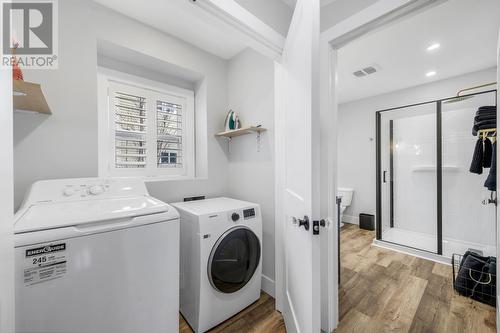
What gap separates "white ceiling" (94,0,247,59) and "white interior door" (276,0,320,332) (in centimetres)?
51

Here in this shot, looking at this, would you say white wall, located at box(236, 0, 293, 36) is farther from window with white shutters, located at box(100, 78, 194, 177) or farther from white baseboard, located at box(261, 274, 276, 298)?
white baseboard, located at box(261, 274, 276, 298)

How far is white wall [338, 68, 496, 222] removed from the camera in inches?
132

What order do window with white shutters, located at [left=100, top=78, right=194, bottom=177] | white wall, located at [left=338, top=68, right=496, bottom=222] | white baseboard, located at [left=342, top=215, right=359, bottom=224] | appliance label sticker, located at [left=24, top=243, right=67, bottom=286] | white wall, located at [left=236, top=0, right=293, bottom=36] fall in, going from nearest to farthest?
appliance label sticker, located at [left=24, top=243, right=67, bottom=286] → white wall, located at [left=236, top=0, right=293, bottom=36] → window with white shutters, located at [left=100, top=78, right=194, bottom=177] → white wall, located at [left=338, top=68, right=496, bottom=222] → white baseboard, located at [left=342, top=215, right=359, bottom=224]

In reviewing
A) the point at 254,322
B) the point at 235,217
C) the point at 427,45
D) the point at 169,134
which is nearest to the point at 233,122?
the point at 169,134

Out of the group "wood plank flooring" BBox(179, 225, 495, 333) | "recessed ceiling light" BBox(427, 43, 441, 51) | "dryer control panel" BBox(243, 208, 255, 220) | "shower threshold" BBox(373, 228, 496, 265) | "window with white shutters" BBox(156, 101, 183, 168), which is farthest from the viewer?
"shower threshold" BBox(373, 228, 496, 265)

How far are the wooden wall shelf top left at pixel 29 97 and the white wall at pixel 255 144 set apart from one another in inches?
59.2

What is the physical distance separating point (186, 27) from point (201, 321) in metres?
2.44

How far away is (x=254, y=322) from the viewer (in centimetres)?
154

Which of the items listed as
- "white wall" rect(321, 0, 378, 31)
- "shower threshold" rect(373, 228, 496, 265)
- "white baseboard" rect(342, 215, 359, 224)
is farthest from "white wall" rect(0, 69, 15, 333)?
"white baseboard" rect(342, 215, 359, 224)

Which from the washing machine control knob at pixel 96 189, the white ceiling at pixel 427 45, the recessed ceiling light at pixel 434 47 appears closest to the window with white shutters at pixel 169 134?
the washing machine control knob at pixel 96 189

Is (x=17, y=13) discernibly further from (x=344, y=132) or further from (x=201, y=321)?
(x=344, y=132)

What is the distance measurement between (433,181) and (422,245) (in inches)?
37.7

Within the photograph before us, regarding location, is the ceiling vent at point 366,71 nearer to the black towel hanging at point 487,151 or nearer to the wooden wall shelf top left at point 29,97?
the black towel hanging at point 487,151

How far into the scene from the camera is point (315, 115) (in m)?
0.89
